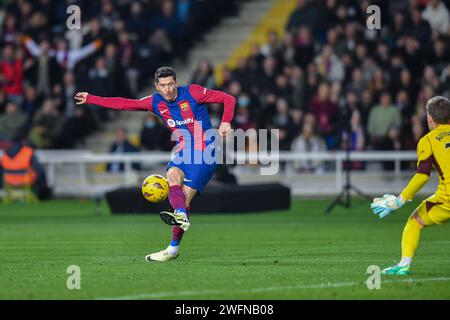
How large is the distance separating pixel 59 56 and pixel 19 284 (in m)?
18.9

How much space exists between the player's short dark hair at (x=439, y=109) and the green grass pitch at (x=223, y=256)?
1560 millimetres

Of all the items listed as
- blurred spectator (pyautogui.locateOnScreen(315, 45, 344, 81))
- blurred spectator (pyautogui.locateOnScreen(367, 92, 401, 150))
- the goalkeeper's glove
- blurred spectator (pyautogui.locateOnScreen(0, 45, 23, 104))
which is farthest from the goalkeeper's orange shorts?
blurred spectator (pyautogui.locateOnScreen(0, 45, 23, 104))

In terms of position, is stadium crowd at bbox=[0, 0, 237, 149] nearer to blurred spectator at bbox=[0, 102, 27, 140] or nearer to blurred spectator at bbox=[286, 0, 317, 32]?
blurred spectator at bbox=[0, 102, 27, 140]

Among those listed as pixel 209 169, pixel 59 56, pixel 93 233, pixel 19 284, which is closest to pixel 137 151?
pixel 59 56

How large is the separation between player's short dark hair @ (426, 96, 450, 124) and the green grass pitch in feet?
5.12

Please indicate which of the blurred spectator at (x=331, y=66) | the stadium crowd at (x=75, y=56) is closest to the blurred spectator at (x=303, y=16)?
the blurred spectator at (x=331, y=66)

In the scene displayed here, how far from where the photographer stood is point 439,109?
1127cm

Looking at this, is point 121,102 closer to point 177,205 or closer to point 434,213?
point 177,205

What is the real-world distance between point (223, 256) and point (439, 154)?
3.58 m

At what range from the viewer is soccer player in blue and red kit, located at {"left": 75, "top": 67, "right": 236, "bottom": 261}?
1352 cm

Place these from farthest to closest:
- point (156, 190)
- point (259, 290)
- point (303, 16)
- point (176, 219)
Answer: point (303, 16) < point (156, 190) < point (176, 219) < point (259, 290)

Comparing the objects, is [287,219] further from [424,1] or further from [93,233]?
[424,1]

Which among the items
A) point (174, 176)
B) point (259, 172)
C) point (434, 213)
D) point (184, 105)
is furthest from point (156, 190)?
point (259, 172)

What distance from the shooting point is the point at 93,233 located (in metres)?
17.5
